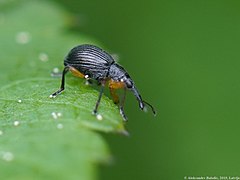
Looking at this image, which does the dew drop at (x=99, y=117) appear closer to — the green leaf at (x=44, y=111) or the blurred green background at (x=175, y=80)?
the green leaf at (x=44, y=111)

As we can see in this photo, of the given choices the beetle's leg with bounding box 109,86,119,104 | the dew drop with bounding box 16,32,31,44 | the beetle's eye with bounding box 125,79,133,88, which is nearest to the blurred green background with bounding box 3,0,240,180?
the dew drop with bounding box 16,32,31,44

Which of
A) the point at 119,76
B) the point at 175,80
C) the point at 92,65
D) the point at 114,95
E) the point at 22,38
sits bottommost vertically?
the point at 175,80

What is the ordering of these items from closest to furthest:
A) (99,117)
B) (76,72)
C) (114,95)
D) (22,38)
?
(99,117) < (114,95) < (76,72) < (22,38)

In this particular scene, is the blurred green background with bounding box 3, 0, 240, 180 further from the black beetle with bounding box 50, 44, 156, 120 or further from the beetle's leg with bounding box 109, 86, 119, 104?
the black beetle with bounding box 50, 44, 156, 120

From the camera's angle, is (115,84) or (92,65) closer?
(115,84)

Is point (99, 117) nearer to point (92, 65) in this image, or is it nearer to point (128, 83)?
point (128, 83)

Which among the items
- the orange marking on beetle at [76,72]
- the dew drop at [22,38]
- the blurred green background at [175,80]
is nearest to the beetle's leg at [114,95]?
the orange marking on beetle at [76,72]

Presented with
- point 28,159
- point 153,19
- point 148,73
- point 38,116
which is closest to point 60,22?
point 148,73

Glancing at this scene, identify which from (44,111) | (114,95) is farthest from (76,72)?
(44,111)
